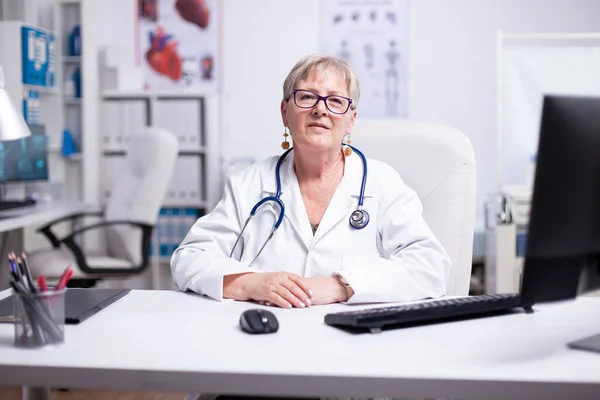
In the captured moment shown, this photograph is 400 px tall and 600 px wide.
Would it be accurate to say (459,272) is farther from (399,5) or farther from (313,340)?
(399,5)

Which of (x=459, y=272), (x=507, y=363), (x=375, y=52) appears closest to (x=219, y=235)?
(x=459, y=272)

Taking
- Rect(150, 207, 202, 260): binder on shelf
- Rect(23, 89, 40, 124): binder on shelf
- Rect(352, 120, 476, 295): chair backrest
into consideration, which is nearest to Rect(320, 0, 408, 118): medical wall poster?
Rect(150, 207, 202, 260): binder on shelf

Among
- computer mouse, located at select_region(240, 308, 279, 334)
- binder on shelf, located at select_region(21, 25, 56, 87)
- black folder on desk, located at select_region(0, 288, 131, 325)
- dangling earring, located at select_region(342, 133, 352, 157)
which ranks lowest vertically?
black folder on desk, located at select_region(0, 288, 131, 325)

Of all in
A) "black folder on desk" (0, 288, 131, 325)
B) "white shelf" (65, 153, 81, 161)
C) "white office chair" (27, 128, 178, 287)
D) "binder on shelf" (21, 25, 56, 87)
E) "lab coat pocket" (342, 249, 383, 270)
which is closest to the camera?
"black folder on desk" (0, 288, 131, 325)

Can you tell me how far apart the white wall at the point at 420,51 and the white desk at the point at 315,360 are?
3.88 m

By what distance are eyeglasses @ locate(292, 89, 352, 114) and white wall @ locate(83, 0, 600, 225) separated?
3.21m

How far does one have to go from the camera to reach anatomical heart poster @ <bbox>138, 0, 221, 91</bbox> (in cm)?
520

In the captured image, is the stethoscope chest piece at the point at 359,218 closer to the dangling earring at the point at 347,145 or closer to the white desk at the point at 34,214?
the dangling earring at the point at 347,145

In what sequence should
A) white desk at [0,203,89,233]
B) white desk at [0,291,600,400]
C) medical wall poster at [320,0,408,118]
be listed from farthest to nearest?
medical wall poster at [320,0,408,118] → white desk at [0,203,89,233] → white desk at [0,291,600,400]

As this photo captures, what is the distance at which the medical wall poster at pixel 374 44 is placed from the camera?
5109mm

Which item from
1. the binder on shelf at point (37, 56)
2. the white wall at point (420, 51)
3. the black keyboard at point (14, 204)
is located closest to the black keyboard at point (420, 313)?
the black keyboard at point (14, 204)

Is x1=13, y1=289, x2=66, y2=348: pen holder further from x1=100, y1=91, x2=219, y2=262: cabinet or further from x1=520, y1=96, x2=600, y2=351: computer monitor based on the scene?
x1=100, y1=91, x2=219, y2=262: cabinet

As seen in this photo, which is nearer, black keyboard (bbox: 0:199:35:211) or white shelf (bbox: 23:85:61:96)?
black keyboard (bbox: 0:199:35:211)

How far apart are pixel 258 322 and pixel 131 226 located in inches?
103
